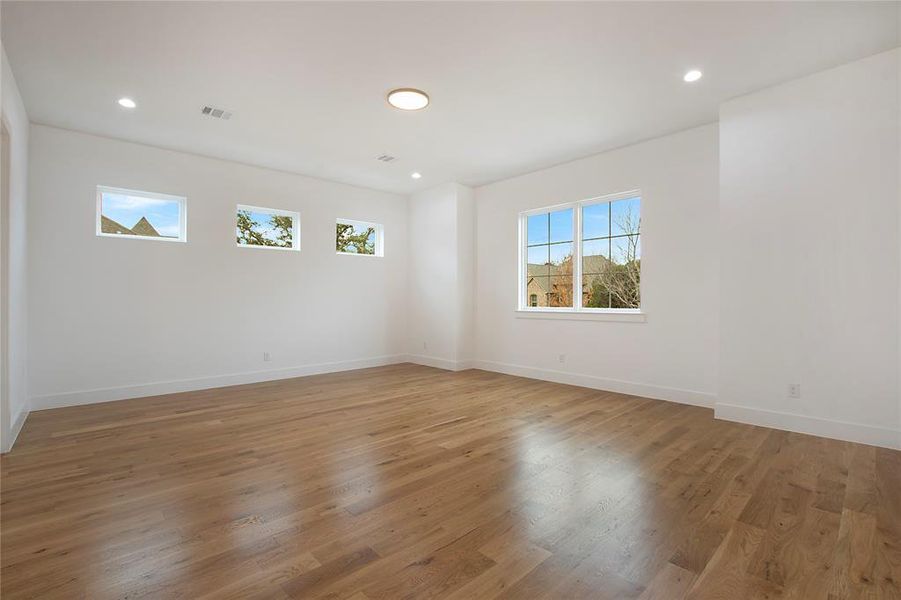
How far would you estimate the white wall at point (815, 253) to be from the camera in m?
3.14

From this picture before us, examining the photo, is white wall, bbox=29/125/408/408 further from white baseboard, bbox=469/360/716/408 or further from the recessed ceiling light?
the recessed ceiling light

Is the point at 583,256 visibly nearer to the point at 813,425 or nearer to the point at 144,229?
the point at 813,425

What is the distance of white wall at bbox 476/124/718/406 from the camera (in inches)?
170

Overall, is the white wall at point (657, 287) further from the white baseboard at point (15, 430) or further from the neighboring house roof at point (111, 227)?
the white baseboard at point (15, 430)

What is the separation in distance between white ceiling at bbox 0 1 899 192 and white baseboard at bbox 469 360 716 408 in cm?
284

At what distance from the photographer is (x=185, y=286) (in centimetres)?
512

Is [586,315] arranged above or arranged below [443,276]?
below

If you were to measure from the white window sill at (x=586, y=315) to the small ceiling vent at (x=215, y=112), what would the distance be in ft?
14.1

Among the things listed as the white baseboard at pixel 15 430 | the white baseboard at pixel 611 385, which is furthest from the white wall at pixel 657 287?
the white baseboard at pixel 15 430

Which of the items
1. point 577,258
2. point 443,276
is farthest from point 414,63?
point 443,276

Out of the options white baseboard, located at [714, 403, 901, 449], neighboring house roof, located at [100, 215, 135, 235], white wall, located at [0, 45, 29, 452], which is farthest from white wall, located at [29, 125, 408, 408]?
white baseboard, located at [714, 403, 901, 449]

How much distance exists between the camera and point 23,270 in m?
3.94

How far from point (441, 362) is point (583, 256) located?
279cm

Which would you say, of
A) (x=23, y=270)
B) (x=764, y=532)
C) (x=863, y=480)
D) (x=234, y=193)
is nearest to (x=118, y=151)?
(x=234, y=193)
